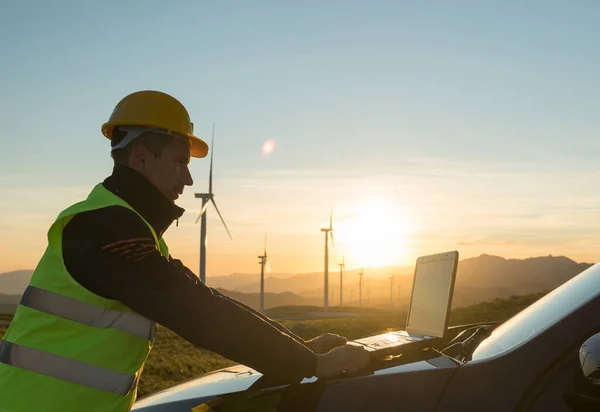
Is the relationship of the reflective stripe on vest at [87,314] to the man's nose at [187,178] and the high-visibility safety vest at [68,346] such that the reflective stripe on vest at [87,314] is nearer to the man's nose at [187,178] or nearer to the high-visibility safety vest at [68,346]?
the high-visibility safety vest at [68,346]

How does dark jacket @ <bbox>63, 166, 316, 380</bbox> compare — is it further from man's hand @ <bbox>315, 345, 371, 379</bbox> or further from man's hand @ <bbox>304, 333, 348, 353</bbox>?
man's hand @ <bbox>304, 333, 348, 353</bbox>

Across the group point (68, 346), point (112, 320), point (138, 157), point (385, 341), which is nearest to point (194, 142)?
point (138, 157)

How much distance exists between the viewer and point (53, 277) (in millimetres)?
2646

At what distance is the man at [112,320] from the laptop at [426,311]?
0.41 metres

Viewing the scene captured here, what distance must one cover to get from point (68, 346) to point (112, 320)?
19 cm

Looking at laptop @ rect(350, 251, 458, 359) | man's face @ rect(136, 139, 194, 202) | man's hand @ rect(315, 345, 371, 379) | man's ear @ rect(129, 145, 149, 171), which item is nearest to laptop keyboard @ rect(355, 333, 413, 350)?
laptop @ rect(350, 251, 458, 359)

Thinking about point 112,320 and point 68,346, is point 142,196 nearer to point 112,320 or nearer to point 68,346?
point 112,320

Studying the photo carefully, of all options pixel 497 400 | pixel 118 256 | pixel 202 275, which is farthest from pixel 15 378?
pixel 202 275

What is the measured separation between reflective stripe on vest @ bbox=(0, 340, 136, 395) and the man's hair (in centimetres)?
86

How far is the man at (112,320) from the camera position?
2.47 meters

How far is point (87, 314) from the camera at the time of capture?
2.60 meters

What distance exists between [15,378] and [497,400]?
180 centimetres

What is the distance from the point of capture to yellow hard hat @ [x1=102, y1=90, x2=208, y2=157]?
9.80 feet

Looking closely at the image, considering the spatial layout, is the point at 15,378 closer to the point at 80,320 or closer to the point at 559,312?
the point at 80,320
